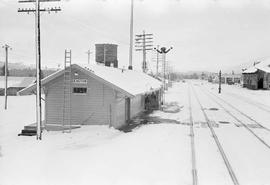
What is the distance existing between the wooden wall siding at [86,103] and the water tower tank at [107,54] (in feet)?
31.5

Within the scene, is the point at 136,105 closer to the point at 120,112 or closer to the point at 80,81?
the point at 120,112

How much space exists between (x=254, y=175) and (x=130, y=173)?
14.0 ft

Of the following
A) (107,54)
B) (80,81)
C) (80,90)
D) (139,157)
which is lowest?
(139,157)

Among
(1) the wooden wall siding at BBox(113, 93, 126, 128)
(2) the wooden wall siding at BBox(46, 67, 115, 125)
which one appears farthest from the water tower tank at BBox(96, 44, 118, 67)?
(2) the wooden wall siding at BBox(46, 67, 115, 125)

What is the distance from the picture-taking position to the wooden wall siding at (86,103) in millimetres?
21609

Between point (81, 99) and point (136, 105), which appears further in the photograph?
point (136, 105)

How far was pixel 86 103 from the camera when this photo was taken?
2180cm

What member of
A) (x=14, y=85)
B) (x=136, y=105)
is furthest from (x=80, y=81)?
(x=14, y=85)

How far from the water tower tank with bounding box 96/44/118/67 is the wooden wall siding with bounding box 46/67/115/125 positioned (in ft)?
31.5

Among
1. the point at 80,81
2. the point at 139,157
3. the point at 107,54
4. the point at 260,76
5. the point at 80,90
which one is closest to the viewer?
the point at 139,157

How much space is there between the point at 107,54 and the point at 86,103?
10.9 m

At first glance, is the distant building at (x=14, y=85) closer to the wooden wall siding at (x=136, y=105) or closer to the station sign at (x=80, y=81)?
the wooden wall siding at (x=136, y=105)

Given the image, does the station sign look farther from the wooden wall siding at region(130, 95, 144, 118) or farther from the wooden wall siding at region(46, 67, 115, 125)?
the wooden wall siding at region(130, 95, 144, 118)

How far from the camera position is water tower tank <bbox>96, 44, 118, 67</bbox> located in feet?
104
